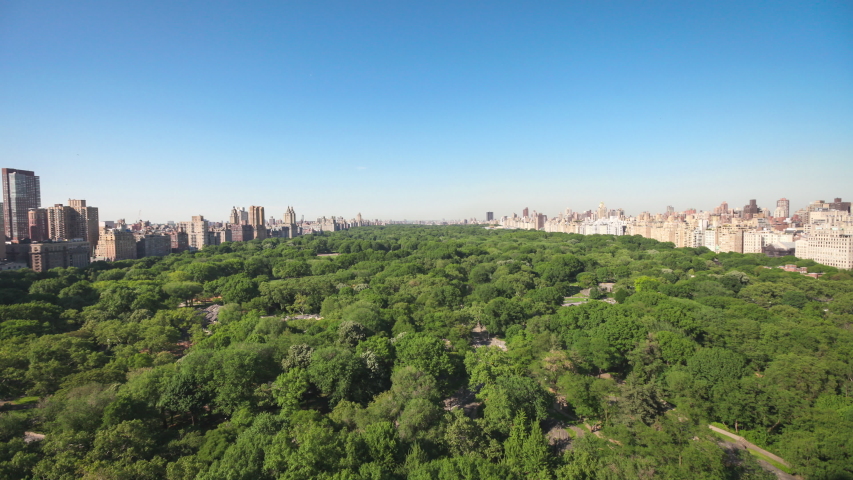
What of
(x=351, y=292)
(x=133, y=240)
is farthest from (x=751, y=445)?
(x=133, y=240)

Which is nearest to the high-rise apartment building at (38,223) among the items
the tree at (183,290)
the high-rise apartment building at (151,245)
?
the high-rise apartment building at (151,245)

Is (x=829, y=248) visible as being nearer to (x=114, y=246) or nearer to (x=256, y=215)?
(x=114, y=246)

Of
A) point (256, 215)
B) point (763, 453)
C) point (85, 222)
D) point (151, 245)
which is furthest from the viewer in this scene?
point (256, 215)

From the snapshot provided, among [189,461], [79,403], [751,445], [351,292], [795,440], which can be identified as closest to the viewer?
[189,461]

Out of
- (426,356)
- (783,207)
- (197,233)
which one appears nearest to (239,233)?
(197,233)

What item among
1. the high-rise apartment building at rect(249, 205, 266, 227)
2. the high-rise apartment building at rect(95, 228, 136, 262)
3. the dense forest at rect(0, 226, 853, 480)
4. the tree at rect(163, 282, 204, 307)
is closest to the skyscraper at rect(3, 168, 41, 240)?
the high-rise apartment building at rect(95, 228, 136, 262)

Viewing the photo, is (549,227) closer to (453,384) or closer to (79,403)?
(453,384)
